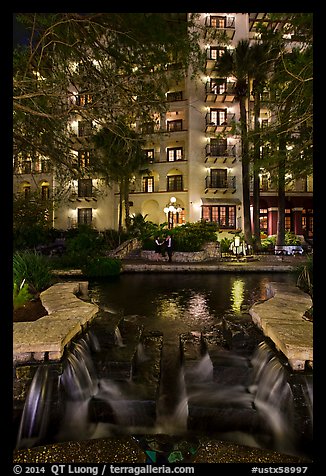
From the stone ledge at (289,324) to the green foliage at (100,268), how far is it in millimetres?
8468

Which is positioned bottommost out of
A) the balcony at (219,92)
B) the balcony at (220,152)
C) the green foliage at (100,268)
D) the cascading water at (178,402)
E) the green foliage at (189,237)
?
the cascading water at (178,402)

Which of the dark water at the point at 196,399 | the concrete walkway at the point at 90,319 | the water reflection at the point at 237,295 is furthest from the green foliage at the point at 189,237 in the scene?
the concrete walkway at the point at 90,319

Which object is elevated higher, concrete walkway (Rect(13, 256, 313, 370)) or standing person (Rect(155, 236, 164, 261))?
standing person (Rect(155, 236, 164, 261))

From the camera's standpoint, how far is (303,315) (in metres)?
4.42

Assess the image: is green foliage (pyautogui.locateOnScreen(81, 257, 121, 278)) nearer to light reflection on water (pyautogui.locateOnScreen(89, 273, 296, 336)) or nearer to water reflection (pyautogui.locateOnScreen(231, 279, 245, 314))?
light reflection on water (pyautogui.locateOnScreen(89, 273, 296, 336))

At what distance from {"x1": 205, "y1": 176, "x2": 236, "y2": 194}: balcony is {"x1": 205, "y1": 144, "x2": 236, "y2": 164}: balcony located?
5.53 feet

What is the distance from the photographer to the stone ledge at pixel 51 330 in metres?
3.29

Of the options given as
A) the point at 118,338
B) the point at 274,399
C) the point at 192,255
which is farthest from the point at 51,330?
the point at 192,255

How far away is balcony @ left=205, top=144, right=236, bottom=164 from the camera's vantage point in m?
29.7

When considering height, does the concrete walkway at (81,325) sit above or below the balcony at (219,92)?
below

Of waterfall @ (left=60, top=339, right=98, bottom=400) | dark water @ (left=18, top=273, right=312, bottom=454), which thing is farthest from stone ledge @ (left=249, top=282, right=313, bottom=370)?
waterfall @ (left=60, top=339, right=98, bottom=400)

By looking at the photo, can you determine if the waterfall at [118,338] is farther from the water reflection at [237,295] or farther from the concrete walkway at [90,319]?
the water reflection at [237,295]
